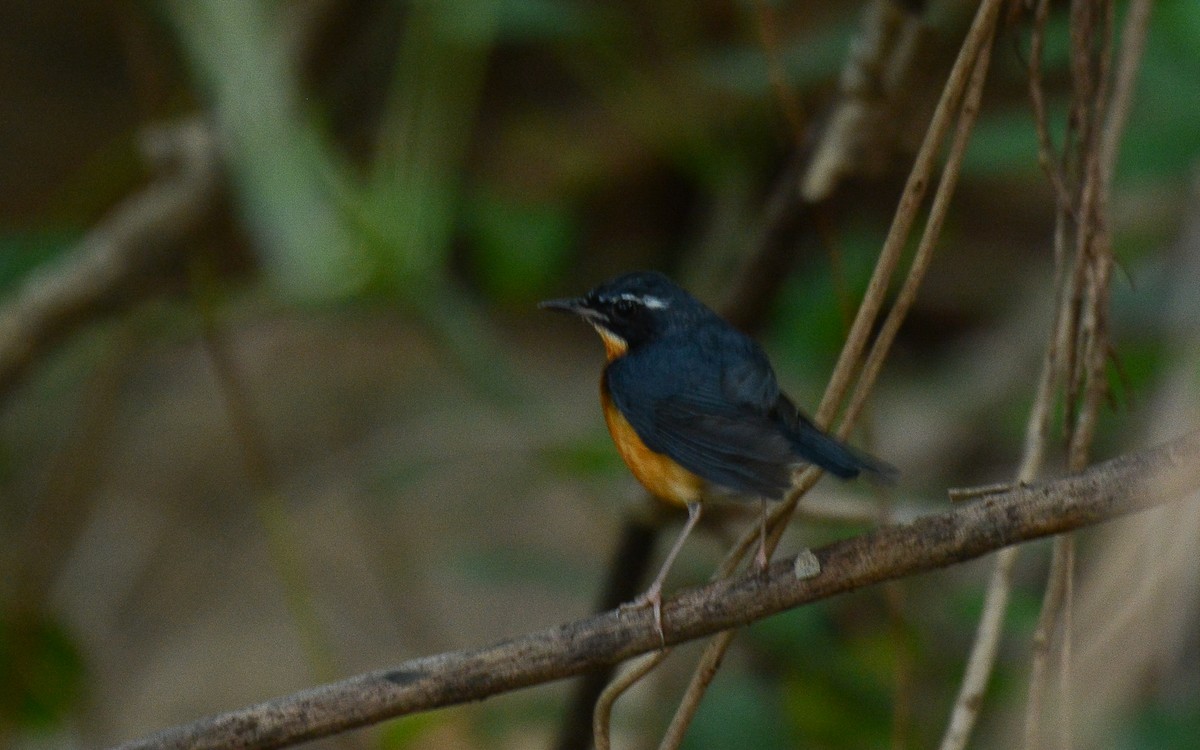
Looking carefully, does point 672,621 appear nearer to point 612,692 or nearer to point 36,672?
point 612,692

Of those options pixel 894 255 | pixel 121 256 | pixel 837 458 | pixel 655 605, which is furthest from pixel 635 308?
pixel 121 256

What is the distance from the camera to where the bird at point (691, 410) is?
257 cm

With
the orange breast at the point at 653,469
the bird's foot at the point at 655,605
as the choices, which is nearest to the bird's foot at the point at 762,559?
the bird's foot at the point at 655,605

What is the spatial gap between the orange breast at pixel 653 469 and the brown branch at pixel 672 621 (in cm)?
72

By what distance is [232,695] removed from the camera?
613 cm

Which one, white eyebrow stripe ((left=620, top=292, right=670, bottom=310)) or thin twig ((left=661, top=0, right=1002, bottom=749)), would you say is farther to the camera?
white eyebrow stripe ((left=620, top=292, right=670, bottom=310))

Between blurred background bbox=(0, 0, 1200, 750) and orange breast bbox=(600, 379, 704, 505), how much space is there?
61 cm

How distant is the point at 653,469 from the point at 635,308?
559 mm

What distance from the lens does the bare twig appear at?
481 centimetres

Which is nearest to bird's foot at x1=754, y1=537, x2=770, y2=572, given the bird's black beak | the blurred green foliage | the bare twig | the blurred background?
the blurred background

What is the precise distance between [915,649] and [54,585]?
4203 mm

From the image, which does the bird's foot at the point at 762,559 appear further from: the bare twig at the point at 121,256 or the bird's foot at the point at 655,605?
the bare twig at the point at 121,256

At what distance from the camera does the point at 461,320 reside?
588 cm

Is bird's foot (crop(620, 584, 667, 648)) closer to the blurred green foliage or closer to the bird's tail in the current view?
the bird's tail
